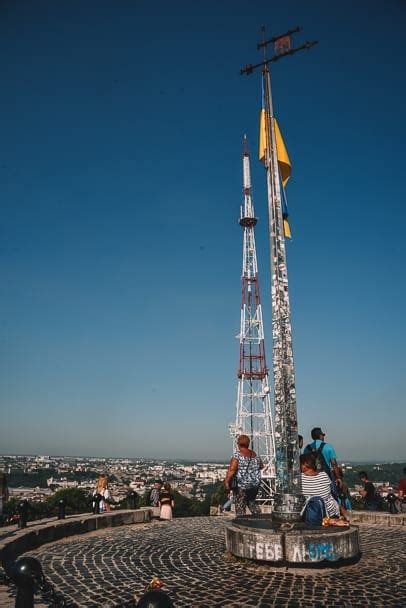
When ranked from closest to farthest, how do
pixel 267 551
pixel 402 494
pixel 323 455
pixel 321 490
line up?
1. pixel 267 551
2. pixel 321 490
3. pixel 323 455
4. pixel 402 494

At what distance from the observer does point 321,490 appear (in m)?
6.52

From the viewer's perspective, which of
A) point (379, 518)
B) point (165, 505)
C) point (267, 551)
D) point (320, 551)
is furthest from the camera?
point (165, 505)

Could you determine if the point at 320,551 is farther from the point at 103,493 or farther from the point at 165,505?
the point at 103,493

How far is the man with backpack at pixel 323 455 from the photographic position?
25.5ft

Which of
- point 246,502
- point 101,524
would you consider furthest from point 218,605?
point 101,524

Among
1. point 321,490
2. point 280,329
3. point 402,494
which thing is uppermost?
point 280,329

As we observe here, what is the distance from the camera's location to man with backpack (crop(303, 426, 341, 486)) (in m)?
7.77

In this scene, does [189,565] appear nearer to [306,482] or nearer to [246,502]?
[246,502]

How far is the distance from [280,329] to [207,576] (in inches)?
143

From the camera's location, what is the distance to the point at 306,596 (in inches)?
179

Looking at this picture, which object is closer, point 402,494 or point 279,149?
point 279,149

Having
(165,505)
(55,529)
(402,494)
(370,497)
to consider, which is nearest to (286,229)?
(55,529)

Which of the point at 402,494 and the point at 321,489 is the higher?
the point at 321,489

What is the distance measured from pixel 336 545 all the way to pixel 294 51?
315 inches
